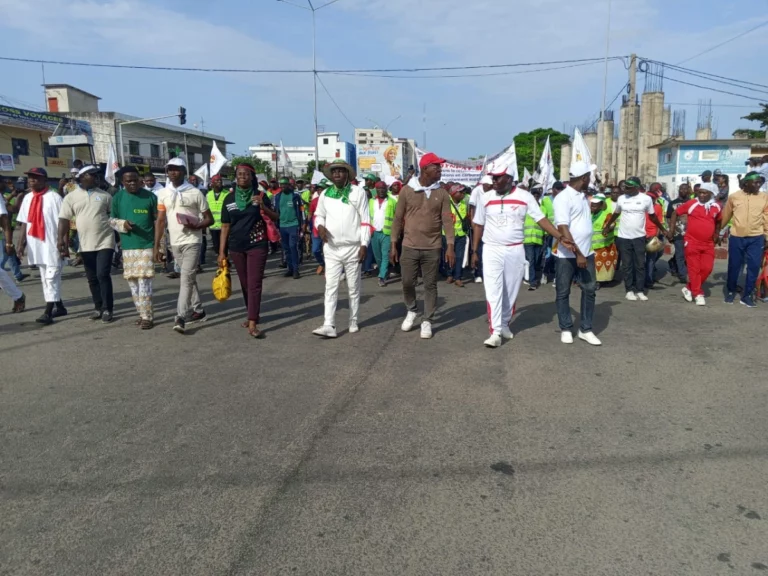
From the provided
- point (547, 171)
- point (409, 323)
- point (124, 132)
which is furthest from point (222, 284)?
point (124, 132)

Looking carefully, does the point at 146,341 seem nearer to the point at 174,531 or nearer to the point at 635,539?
the point at 174,531

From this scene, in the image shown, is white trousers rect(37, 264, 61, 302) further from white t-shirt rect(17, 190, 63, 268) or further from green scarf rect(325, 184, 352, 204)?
green scarf rect(325, 184, 352, 204)

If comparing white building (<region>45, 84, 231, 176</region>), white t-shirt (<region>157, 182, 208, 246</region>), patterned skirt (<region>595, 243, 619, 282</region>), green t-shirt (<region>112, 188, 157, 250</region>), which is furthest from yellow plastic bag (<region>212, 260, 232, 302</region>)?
white building (<region>45, 84, 231, 176</region>)

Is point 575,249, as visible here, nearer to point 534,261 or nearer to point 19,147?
point 534,261

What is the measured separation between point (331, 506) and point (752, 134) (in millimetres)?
46389

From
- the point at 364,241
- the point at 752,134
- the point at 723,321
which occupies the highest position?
the point at 752,134

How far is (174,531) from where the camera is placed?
278 centimetres

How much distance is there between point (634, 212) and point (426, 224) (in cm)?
408

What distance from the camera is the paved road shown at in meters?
2.63

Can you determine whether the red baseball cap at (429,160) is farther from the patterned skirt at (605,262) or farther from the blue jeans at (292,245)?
the blue jeans at (292,245)

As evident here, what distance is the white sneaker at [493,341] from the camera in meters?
5.99

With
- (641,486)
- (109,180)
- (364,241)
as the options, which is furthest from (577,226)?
(109,180)

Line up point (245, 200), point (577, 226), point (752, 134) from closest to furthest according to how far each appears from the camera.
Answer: point (577, 226) → point (245, 200) → point (752, 134)

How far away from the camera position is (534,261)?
9.82 meters
